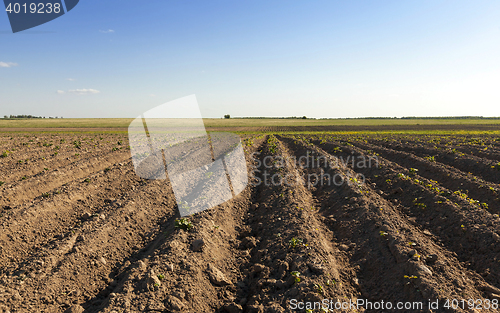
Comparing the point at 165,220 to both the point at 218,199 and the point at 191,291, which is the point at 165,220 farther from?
the point at 191,291

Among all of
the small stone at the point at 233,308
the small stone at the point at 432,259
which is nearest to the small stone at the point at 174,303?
the small stone at the point at 233,308

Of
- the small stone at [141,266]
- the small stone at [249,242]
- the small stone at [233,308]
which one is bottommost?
the small stone at [233,308]

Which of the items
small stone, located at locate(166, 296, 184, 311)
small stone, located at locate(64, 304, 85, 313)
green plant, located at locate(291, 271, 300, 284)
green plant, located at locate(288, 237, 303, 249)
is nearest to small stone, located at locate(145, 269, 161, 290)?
small stone, located at locate(166, 296, 184, 311)

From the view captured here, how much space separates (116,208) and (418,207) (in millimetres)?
9182

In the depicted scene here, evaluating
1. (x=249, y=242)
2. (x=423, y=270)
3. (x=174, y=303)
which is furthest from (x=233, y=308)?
(x=423, y=270)

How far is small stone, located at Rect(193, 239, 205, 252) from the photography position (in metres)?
5.58

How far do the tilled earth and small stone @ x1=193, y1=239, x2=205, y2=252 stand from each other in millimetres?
21

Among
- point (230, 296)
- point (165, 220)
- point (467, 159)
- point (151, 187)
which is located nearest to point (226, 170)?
point (151, 187)

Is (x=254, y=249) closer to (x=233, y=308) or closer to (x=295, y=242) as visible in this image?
(x=295, y=242)

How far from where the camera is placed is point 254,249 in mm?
6184

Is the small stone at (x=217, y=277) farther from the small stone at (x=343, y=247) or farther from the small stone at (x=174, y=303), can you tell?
the small stone at (x=343, y=247)

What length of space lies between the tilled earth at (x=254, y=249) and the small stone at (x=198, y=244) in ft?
0.07

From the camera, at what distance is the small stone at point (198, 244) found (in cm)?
558

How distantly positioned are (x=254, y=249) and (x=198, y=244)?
1.38m
